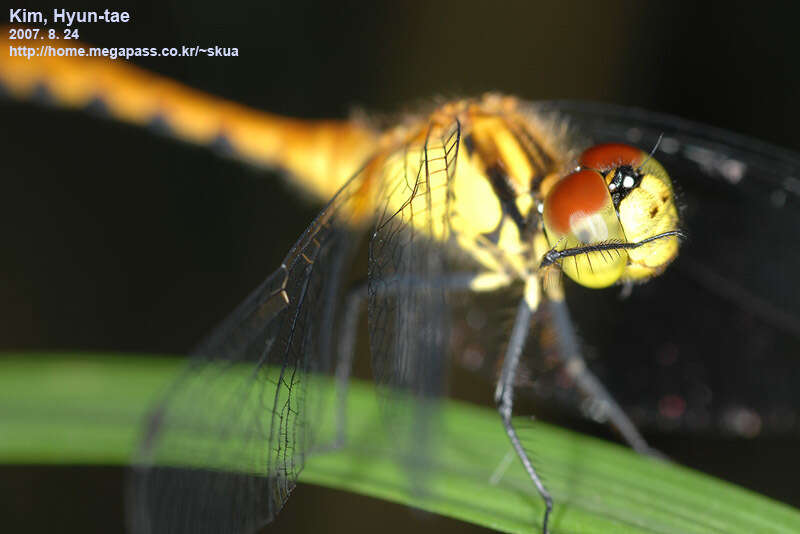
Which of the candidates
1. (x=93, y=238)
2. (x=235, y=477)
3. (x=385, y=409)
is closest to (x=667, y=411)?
(x=385, y=409)

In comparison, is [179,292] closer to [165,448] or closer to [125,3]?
[125,3]

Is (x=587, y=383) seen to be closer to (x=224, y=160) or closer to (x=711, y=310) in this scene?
(x=711, y=310)

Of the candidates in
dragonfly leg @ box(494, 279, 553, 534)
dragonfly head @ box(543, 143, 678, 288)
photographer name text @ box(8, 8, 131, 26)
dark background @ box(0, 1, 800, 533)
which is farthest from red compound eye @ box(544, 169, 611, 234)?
photographer name text @ box(8, 8, 131, 26)

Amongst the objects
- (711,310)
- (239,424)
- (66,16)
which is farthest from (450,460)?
(66,16)

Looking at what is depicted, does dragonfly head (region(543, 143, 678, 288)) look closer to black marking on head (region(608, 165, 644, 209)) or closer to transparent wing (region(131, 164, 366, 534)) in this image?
black marking on head (region(608, 165, 644, 209))

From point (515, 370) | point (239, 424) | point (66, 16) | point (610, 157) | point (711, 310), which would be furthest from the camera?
point (66, 16)

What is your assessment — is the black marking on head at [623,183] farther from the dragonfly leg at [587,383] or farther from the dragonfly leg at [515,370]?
the dragonfly leg at [587,383]

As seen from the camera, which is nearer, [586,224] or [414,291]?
[586,224]
